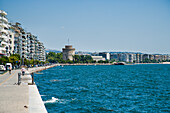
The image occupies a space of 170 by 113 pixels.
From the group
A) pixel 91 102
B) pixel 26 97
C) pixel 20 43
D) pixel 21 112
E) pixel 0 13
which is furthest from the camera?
pixel 20 43

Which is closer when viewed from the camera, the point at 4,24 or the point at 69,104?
the point at 69,104

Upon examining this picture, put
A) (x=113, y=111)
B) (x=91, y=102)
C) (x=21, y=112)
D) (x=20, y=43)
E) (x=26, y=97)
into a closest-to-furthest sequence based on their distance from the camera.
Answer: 1. (x=21, y=112)
2. (x=26, y=97)
3. (x=113, y=111)
4. (x=91, y=102)
5. (x=20, y=43)

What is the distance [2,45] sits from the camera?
86875 mm

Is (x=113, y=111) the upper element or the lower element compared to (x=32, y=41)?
lower

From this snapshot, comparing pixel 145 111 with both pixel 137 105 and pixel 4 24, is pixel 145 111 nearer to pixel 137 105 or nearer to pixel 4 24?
pixel 137 105

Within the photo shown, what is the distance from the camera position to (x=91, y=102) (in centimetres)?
2723

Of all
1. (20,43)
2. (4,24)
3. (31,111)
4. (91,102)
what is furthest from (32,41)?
(31,111)

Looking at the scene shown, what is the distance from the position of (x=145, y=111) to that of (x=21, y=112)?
13299 millimetres

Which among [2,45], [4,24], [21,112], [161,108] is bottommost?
[161,108]

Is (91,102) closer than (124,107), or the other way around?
(124,107)

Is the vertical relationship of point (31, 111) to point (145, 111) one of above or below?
above

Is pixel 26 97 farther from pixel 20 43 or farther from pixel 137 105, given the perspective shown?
pixel 20 43

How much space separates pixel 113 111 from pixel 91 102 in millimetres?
4793

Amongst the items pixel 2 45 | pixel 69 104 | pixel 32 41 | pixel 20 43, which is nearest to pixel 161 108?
pixel 69 104
